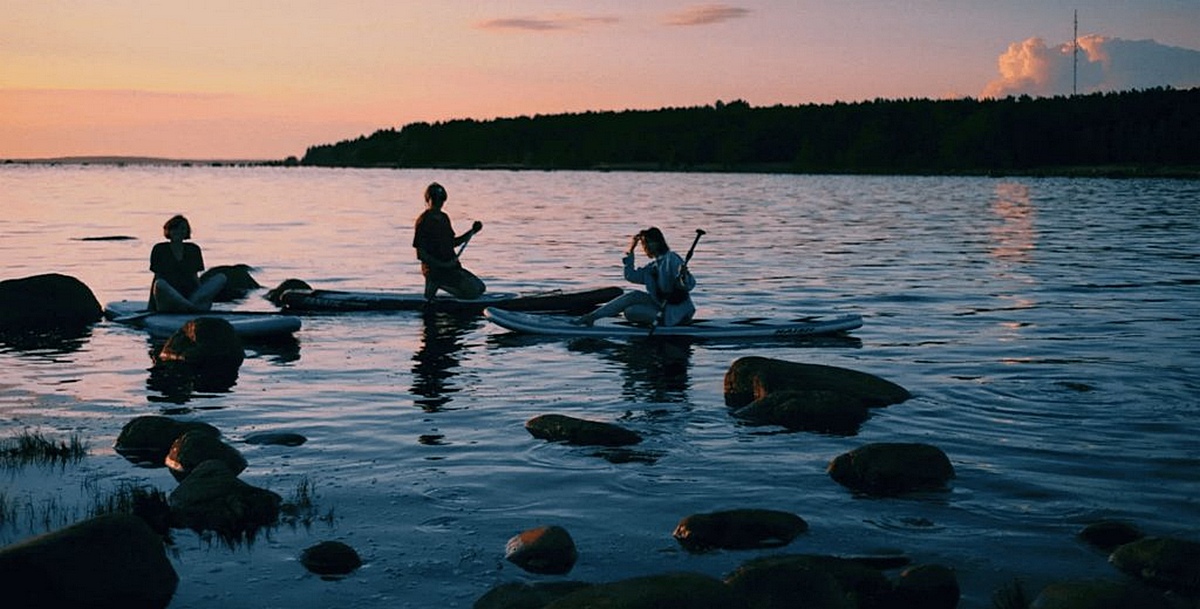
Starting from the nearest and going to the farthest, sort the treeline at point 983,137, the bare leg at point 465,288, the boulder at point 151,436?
the boulder at point 151,436 → the bare leg at point 465,288 → the treeline at point 983,137

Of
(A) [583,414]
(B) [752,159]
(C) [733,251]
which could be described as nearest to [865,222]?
(C) [733,251]

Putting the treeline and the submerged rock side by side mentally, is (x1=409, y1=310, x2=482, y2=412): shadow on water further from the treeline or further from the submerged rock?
the treeline

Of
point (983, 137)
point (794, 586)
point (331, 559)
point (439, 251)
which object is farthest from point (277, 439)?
point (983, 137)

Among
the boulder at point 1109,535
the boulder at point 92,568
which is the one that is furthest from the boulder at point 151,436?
the boulder at point 1109,535

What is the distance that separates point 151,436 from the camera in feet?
35.8

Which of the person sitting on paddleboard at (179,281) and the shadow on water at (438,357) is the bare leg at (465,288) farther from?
the person sitting on paddleboard at (179,281)

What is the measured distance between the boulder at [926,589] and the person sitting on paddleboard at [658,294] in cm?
956

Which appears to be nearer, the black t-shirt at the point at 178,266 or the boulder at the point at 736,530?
the boulder at the point at 736,530

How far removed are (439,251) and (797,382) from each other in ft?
31.2

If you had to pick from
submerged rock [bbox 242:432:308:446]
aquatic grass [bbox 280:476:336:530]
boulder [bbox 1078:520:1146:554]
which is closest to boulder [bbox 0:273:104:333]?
submerged rock [bbox 242:432:308:446]

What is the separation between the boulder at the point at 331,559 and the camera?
772cm

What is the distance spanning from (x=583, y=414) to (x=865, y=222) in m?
42.6

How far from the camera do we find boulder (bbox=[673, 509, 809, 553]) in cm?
816

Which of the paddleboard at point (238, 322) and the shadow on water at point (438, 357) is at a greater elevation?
the paddleboard at point (238, 322)
